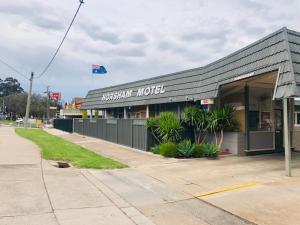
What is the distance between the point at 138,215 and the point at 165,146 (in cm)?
884

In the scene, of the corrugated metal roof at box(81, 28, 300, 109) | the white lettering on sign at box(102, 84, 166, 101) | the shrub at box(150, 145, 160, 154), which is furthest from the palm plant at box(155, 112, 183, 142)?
the white lettering on sign at box(102, 84, 166, 101)

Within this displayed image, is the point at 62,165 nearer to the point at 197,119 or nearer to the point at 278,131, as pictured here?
the point at 197,119

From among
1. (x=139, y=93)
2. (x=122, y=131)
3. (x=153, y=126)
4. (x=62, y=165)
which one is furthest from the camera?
(x=139, y=93)

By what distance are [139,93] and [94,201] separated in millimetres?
18605

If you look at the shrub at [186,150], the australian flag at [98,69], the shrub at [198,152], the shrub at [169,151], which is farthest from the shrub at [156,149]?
the australian flag at [98,69]

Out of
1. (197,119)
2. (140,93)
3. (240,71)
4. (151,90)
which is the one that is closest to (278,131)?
(197,119)

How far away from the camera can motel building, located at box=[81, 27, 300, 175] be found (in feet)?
36.9

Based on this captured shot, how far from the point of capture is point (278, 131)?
A: 17.7m

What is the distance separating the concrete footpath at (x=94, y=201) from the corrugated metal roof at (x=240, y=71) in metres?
4.94

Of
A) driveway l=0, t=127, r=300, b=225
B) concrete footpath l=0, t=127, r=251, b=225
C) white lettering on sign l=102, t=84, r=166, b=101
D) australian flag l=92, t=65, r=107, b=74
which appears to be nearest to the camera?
concrete footpath l=0, t=127, r=251, b=225

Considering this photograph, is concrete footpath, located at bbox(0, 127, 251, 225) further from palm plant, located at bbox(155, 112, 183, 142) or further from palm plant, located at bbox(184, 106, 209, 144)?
palm plant, located at bbox(184, 106, 209, 144)

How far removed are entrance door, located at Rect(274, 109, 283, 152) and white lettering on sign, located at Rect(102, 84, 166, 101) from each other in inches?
297

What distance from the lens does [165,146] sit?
620 inches

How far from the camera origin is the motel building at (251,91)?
11258 mm
